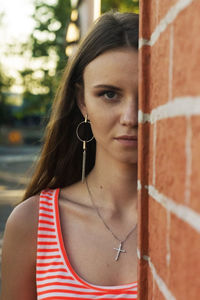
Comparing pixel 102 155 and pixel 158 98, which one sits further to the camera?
pixel 102 155

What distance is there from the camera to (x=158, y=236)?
73 centimetres

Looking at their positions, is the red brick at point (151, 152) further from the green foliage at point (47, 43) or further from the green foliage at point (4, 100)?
the green foliage at point (4, 100)

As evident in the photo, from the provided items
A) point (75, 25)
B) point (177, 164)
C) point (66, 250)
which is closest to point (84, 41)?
point (66, 250)

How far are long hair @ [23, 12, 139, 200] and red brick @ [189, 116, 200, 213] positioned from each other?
1376 mm

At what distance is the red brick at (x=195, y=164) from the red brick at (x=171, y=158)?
0.11 feet

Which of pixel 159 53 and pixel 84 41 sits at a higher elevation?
pixel 84 41

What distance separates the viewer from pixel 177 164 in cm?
59

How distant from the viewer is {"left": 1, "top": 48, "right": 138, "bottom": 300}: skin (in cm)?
165

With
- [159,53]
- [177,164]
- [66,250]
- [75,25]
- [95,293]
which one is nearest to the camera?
[177,164]

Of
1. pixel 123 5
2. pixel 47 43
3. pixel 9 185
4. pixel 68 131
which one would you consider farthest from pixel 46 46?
pixel 68 131

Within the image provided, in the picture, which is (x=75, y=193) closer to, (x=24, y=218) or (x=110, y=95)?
(x=24, y=218)

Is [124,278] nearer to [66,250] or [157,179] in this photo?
[66,250]

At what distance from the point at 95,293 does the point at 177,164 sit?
1.19 metres

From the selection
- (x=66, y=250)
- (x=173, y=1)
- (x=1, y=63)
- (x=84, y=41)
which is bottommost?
(x=66, y=250)
